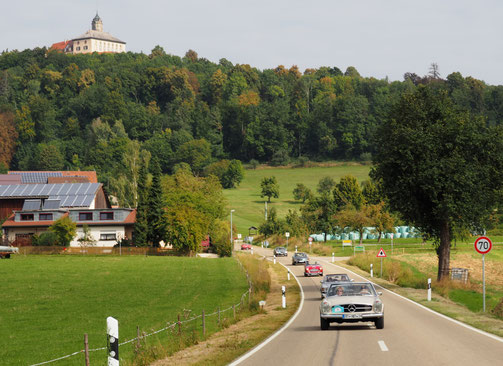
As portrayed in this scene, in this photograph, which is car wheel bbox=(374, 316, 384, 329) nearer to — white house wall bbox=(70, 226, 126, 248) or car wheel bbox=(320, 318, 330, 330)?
car wheel bbox=(320, 318, 330, 330)

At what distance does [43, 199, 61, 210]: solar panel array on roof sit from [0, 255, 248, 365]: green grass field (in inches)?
926

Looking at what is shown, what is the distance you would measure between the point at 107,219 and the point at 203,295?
1901 inches

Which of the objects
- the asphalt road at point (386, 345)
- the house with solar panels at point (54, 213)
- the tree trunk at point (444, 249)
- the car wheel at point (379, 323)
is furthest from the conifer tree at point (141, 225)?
the car wheel at point (379, 323)

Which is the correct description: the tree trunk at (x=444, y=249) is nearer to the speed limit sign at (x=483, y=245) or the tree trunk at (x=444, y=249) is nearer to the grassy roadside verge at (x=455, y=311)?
the grassy roadside verge at (x=455, y=311)

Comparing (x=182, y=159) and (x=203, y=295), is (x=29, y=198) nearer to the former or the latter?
(x=203, y=295)

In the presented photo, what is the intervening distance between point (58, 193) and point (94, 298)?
190ft

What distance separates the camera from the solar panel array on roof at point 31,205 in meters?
87.9

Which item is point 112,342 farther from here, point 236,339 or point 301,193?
point 301,193

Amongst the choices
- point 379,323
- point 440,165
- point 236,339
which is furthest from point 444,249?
point 236,339

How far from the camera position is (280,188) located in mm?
152875

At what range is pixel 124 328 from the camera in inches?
1000

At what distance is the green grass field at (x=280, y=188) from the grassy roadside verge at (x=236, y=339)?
89.8m

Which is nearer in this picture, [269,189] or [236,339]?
[236,339]

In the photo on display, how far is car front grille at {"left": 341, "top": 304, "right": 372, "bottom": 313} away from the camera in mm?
19719
